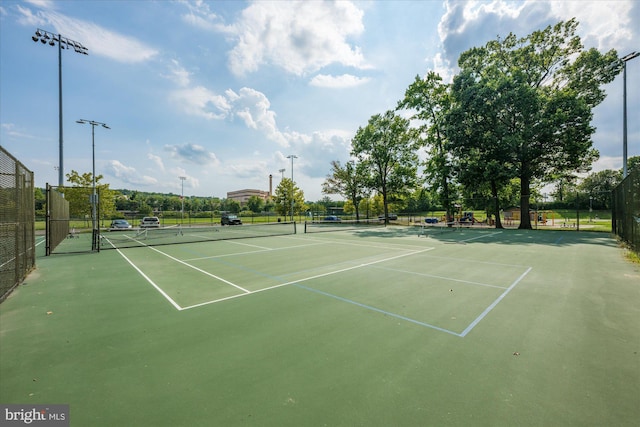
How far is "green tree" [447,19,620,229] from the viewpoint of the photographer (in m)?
23.4

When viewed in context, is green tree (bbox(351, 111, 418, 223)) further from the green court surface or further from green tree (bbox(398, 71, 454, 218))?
the green court surface

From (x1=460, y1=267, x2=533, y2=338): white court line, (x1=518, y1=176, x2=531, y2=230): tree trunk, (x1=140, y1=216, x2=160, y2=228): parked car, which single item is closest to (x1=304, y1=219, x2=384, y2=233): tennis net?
(x1=518, y1=176, x2=531, y2=230): tree trunk

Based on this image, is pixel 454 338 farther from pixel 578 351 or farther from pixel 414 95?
pixel 414 95

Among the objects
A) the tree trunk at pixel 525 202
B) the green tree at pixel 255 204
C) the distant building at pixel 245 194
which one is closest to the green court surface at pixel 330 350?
the tree trunk at pixel 525 202

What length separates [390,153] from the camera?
41.1 metres

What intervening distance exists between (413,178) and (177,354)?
4132cm

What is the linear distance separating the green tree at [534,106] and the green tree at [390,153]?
12.1 metres

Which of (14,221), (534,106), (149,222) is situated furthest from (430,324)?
(149,222)

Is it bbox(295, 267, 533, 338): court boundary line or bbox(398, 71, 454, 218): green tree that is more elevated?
bbox(398, 71, 454, 218): green tree

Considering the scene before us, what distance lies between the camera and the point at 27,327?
4641 mm

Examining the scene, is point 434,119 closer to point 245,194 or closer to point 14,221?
point 14,221

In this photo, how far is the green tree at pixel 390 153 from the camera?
40562mm

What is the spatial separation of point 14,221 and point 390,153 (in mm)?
40476

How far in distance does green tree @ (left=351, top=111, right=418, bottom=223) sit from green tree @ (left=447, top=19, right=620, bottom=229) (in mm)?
12133
